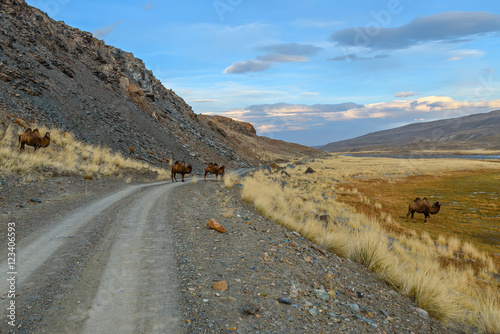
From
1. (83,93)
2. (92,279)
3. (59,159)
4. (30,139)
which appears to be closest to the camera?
(92,279)

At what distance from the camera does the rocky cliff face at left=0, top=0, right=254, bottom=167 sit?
2464 cm

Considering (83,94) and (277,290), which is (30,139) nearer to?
(277,290)

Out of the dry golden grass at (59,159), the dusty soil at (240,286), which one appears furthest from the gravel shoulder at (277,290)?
the dry golden grass at (59,159)

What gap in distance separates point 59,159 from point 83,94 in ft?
62.1

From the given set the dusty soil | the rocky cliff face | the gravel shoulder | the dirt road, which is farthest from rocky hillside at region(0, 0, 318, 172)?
the gravel shoulder

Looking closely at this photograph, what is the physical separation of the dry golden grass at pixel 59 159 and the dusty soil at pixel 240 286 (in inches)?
205

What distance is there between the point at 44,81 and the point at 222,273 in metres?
31.5

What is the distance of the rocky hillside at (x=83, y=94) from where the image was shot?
24.5 meters

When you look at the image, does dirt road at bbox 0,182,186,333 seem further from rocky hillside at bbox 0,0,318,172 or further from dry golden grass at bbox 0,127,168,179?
rocky hillside at bbox 0,0,318,172

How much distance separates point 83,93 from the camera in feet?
108

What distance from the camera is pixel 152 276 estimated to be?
4.89 metres

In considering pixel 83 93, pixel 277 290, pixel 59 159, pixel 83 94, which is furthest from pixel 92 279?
pixel 83 93

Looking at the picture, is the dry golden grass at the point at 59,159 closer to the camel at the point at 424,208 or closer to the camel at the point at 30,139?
the camel at the point at 30,139

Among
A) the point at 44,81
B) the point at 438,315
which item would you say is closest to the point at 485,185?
the point at 438,315
